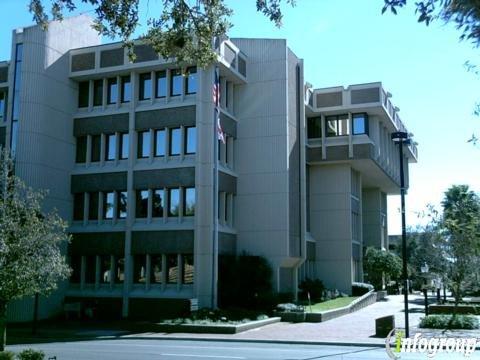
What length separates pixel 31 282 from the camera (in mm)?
17594

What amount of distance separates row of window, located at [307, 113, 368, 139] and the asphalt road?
24.0 meters

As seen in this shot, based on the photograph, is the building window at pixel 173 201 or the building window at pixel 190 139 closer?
the building window at pixel 173 201

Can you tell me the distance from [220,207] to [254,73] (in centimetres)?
857

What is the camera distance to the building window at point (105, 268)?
3306 cm

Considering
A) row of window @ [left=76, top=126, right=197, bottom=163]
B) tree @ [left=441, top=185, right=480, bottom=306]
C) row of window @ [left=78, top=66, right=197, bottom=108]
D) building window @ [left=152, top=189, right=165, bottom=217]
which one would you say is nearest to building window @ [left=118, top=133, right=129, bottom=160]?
row of window @ [left=76, top=126, right=197, bottom=163]

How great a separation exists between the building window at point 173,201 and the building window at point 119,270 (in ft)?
12.6

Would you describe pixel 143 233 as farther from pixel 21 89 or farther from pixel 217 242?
pixel 21 89

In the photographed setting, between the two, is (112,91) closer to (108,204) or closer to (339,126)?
(108,204)

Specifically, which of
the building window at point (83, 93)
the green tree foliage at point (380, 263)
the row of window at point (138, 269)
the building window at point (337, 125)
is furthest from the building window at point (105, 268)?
the green tree foliage at point (380, 263)

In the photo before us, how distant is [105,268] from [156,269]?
3.25 meters

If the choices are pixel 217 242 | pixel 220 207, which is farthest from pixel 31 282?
pixel 220 207

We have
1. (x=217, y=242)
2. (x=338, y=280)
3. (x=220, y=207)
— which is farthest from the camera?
(x=338, y=280)

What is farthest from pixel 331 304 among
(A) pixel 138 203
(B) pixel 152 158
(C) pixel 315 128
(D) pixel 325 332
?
(C) pixel 315 128

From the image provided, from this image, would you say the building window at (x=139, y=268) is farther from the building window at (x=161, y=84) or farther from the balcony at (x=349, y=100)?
the balcony at (x=349, y=100)
